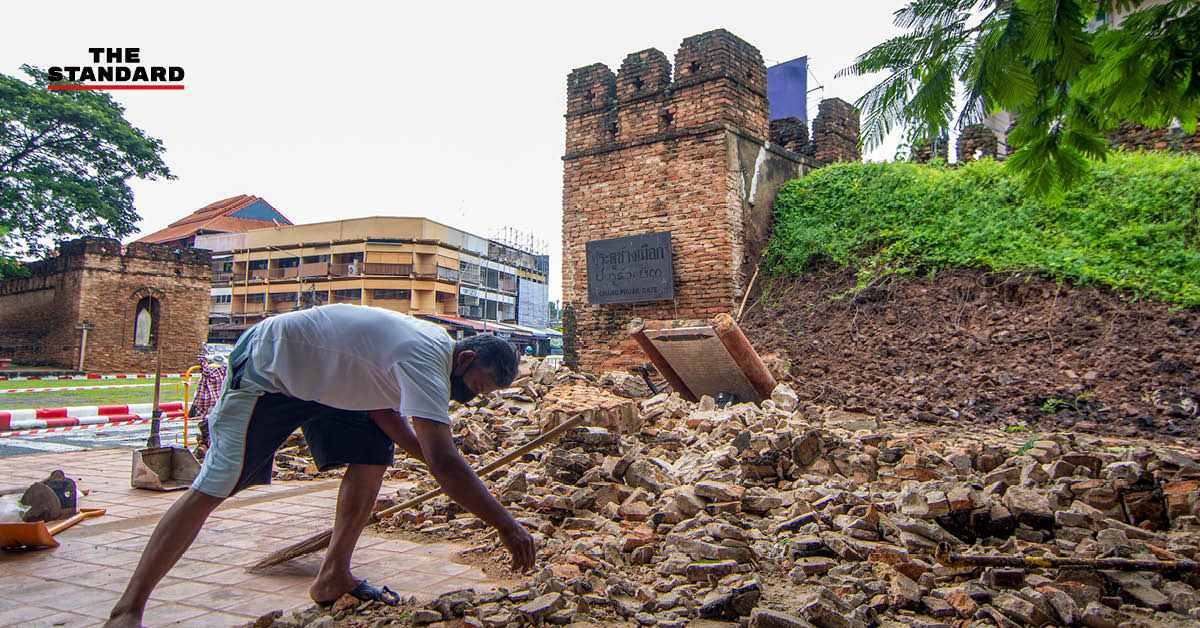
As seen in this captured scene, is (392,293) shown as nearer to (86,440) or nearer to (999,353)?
(86,440)

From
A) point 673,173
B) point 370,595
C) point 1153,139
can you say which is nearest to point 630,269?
point 673,173

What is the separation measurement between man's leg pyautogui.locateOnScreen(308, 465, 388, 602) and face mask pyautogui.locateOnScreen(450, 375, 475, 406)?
52 centimetres

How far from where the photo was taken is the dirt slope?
6258mm

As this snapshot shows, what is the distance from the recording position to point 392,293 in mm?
41781

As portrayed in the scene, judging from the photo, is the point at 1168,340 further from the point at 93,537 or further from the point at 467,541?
the point at 93,537

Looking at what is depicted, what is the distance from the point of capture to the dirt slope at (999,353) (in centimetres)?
626

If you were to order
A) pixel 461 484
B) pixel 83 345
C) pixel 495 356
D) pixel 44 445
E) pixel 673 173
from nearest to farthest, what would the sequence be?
1. pixel 461 484
2. pixel 495 356
3. pixel 44 445
4. pixel 673 173
5. pixel 83 345

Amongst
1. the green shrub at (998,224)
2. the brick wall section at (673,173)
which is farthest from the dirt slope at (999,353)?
the brick wall section at (673,173)

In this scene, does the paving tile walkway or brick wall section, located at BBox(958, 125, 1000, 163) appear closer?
the paving tile walkway

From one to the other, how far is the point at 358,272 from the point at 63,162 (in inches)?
675

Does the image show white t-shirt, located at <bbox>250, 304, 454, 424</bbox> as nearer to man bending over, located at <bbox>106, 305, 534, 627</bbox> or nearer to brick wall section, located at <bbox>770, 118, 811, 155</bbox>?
man bending over, located at <bbox>106, 305, 534, 627</bbox>

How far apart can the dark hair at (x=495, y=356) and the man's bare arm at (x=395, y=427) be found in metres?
0.49

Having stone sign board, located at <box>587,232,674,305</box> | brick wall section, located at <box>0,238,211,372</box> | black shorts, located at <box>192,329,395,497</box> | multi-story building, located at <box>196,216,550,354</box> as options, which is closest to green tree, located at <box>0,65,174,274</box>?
brick wall section, located at <box>0,238,211,372</box>

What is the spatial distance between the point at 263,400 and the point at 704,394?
222 inches
